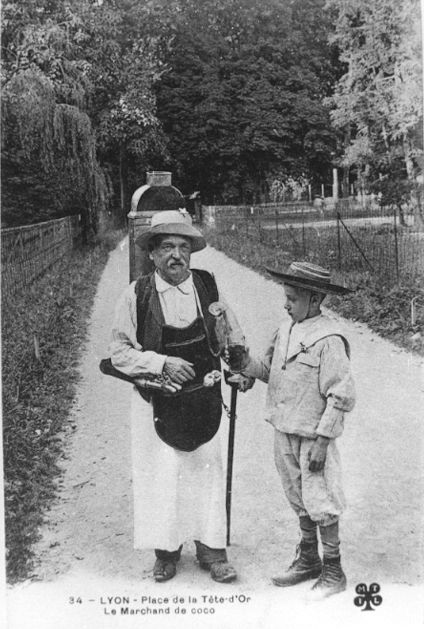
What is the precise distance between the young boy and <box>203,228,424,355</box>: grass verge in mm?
2871

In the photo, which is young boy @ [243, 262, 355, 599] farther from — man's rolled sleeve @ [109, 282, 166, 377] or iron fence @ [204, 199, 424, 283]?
iron fence @ [204, 199, 424, 283]

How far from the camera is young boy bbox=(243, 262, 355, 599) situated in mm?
2676

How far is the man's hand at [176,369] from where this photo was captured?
9.15ft

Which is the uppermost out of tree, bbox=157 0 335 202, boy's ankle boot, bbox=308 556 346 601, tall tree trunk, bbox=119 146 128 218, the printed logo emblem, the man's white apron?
tree, bbox=157 0 335 202

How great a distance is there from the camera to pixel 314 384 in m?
2.74

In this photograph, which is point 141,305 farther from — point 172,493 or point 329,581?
point 329,581

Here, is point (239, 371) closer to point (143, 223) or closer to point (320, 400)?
point (320, 400)

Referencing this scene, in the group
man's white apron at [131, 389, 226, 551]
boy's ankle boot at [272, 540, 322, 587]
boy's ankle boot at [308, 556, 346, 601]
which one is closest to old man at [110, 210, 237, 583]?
man's white apron at [131, 389, 226, 551]

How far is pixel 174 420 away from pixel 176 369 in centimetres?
26

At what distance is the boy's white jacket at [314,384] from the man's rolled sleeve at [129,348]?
532mm

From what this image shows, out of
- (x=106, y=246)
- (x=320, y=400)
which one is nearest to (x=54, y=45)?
(x=106, y=246)

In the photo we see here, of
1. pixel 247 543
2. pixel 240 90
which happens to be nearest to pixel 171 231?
pixel 247 543

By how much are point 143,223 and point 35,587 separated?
2034mm

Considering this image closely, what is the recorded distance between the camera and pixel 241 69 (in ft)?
14.4
